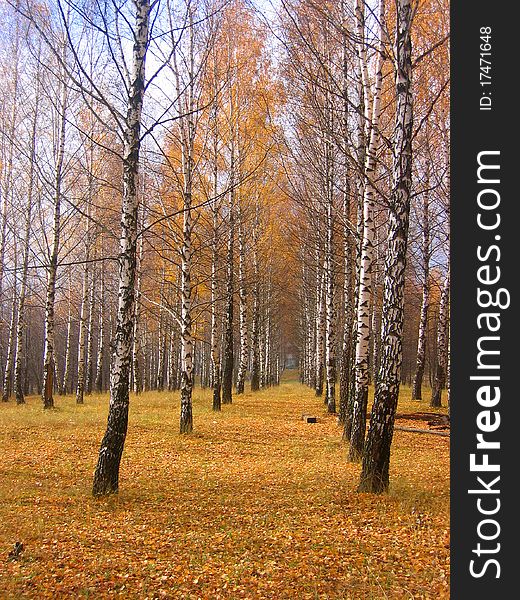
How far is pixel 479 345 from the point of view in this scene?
3.03 m

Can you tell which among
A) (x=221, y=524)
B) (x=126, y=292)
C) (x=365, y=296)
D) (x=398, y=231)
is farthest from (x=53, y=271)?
(x=398, y=231)

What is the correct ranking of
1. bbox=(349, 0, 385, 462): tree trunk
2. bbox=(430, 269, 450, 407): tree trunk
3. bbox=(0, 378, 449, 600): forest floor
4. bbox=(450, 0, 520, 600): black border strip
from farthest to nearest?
bbox=(430, 269, 450, 407): tree trunk < bbox=(349, 0, 385, 462): tree trunk < bbox=(0, 378, 449, 600): forest floor < bbox=(450, 0, 520, 600): black border strip

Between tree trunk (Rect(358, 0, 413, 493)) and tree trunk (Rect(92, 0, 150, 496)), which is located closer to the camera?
tree trunk (Rect(358, 0, 413, 493))

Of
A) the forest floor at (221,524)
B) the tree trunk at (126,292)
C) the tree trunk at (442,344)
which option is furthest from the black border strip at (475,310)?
the tree trunk at (442,344)

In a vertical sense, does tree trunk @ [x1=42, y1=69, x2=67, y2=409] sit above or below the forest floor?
above

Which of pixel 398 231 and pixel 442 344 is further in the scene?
pixel 442 344

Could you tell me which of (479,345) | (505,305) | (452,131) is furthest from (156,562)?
(452,131)

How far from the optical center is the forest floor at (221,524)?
3826 millimetres

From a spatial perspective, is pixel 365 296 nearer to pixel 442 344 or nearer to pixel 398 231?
pixel 398 231

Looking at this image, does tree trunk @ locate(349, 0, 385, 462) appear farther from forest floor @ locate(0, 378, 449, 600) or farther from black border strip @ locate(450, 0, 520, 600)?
black border strip @ locate(450, 0, 520, 600)

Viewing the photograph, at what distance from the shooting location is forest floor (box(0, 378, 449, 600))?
3.83 metres

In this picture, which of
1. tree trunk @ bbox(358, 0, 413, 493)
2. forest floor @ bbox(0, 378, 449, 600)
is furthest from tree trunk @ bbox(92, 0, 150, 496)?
tree trunk @ bbox(358, 0, 413, 493)

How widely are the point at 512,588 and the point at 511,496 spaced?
1.67 ft

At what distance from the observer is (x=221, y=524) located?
5.20m
